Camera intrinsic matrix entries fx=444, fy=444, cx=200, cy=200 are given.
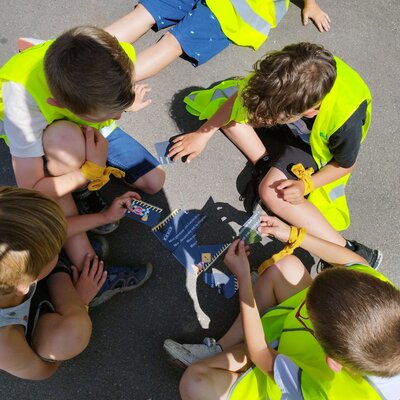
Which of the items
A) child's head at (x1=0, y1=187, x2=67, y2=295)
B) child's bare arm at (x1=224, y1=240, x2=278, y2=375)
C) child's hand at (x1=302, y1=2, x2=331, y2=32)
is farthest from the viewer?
child's hand at (x1=302, y1=2, x2=331, y2=32)

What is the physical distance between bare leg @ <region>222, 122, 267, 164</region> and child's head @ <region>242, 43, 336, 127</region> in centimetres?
48

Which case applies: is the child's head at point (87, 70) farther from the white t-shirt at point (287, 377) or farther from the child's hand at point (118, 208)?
the white t-shirt at point (287, 377)

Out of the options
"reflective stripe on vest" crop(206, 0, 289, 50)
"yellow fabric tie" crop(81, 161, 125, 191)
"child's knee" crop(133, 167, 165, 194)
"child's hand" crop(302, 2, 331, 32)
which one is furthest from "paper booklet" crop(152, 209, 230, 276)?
"child's hand" crop(302, 2, 331, 32)

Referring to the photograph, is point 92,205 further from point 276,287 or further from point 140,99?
point 276,287

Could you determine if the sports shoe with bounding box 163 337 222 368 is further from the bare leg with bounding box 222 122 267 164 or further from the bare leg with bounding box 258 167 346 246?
the bare leg with bounding box 222 122 267 164

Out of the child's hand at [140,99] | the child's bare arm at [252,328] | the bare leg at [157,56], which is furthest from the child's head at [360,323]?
the bare leg at [157,56]

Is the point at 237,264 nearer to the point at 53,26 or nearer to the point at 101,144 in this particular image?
the point at 101,144

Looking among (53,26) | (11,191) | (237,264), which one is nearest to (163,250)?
(237,264)

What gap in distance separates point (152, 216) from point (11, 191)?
78 centimetres

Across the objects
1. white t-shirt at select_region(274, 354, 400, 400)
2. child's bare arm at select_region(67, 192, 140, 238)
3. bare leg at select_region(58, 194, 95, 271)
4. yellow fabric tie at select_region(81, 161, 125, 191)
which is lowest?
bare leg at select_region(58, 194, 95, 271)

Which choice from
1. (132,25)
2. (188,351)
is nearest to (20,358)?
(188,351)

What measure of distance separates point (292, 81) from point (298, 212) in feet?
2.15

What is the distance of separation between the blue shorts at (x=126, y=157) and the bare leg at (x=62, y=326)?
0.55m

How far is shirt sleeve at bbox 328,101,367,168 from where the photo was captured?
5.75ft
